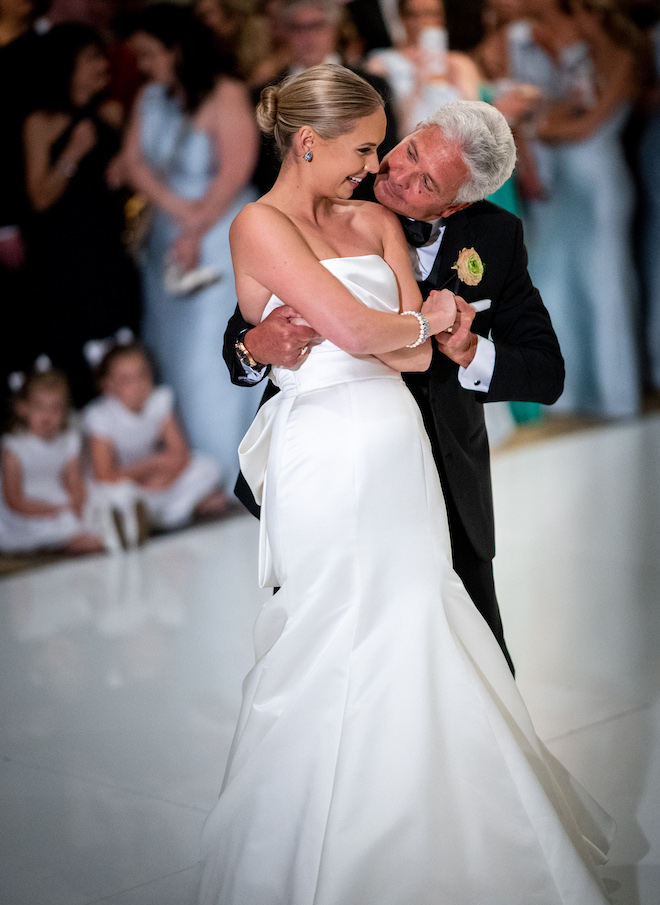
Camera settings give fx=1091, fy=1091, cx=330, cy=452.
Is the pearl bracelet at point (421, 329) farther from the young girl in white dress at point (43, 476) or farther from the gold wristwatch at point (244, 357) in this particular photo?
the young girl in white dress at point (43, 476)

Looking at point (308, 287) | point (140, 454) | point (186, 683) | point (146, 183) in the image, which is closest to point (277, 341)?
point (308, 287)

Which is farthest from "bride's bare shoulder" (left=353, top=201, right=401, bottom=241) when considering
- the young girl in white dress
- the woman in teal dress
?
the woman in teal dress

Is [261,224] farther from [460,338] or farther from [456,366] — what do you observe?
[456,366]

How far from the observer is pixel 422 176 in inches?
94.2

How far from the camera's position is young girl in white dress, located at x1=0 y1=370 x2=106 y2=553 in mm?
5906

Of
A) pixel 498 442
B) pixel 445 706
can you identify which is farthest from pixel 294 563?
pixel 498 442

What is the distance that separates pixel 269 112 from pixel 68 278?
4.08 metres

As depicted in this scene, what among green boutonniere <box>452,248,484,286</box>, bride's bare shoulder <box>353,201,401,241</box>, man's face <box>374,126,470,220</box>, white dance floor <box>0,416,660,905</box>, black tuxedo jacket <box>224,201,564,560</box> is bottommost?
white dance floor <box>0,416,660,905</box>

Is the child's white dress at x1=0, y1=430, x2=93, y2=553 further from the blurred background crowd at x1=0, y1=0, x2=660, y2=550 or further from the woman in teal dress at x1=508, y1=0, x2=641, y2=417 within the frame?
the woman in teal dress at x1=508, y1=0, x2=641, y2=417

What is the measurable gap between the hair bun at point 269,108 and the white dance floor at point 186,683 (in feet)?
5.33

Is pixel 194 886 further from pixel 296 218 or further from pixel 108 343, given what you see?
pixel 108 343

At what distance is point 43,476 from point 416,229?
388 centimetres

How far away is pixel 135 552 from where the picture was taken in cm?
600

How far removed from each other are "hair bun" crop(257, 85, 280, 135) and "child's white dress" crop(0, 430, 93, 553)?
3.94 metres
